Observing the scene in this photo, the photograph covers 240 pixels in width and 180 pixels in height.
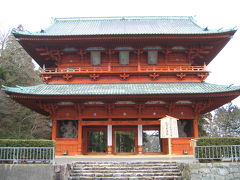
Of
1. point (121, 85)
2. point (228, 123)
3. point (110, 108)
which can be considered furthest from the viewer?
point (228, 123)

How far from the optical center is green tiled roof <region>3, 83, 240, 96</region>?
1744 centimetres

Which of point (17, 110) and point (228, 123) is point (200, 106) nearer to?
point (17, 110)

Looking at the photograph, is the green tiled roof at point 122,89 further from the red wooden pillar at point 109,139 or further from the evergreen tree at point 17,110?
the evergreen tree at point 17,110

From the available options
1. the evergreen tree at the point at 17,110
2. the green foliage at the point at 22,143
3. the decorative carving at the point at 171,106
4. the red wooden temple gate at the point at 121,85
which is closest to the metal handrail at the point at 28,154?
Answer: the green foliage at the point at 22,143

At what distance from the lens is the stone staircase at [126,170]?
12.7 m

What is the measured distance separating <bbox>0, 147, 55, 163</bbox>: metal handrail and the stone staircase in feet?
5.09

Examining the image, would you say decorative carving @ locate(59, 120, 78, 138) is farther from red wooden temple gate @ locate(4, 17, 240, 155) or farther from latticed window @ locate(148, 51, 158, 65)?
latticed window @ locate(148, 51, 158, 65)

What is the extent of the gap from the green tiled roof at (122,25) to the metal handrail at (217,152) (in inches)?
507

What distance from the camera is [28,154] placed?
1299 centimetres

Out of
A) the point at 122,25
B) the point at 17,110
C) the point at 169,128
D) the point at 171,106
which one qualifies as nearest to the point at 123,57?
the point at 171,106

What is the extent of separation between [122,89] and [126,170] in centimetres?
709

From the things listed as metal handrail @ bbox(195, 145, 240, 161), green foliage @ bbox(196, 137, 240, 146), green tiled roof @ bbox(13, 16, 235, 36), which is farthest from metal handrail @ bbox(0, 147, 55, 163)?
green tiled roof @ bbox(13, 16, 235, 36)

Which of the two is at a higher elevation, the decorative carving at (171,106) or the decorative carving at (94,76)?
the decorative carving at (94,76)

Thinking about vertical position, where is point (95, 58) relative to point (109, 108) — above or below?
above
